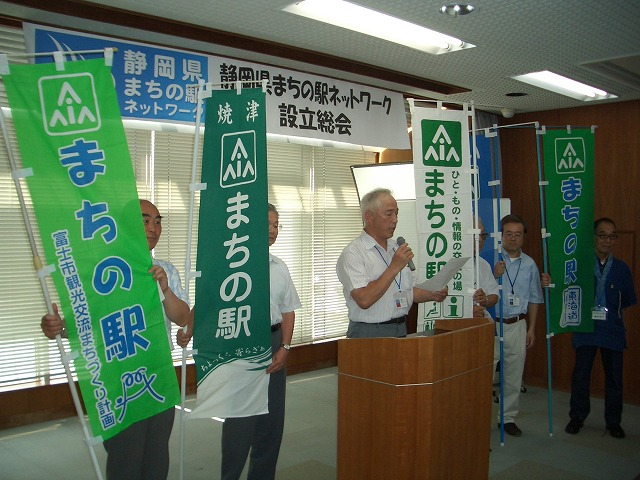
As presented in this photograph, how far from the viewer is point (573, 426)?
15.4 feet

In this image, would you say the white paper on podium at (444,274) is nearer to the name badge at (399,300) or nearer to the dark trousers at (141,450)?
the name badge at (399,300)

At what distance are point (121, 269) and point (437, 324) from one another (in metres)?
1.79

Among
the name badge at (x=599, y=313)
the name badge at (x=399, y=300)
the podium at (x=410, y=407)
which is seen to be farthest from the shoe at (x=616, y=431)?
the name badge at (x=399, y=300)

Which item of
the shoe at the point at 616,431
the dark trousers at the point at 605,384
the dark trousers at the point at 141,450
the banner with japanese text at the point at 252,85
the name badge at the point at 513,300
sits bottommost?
the shoe at the point at 616,431

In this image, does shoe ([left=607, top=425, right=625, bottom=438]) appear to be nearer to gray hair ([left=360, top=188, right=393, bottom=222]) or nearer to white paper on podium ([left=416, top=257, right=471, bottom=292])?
white paper on podium ([left=416, top=257, right=471, bottom=292])

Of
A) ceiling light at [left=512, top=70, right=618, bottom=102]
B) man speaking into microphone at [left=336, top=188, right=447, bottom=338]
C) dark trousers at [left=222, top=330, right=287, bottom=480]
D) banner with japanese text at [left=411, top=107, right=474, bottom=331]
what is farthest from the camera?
ceiling light at [left=512, top=70, right=618, bottom=102]

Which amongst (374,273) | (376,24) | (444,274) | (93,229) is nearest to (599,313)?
(444,274)

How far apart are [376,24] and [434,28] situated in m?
0.37

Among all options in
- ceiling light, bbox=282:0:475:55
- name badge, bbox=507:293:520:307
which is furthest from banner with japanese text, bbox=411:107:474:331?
name badge, bbox=507:293:520:307

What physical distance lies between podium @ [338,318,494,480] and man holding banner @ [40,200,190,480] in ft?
2.59

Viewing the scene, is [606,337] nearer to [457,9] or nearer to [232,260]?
[457,9]

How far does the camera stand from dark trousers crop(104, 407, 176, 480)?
8.00 feet

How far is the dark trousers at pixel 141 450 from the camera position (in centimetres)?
244

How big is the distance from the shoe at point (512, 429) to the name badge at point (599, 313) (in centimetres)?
102
